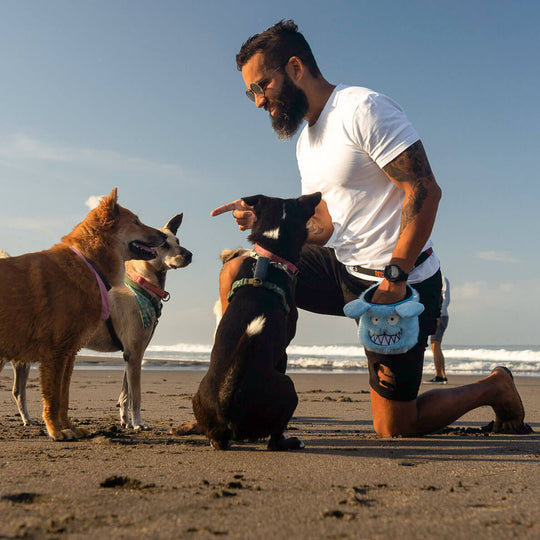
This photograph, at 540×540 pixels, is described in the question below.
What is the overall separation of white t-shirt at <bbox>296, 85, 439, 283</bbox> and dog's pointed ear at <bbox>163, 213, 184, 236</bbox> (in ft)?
8.47

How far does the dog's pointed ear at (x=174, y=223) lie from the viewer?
6.26m

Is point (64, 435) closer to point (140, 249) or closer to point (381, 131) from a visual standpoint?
point (140, 249)

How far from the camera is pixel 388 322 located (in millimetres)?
3363

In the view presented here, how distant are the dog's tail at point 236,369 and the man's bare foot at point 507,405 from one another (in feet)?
6.63

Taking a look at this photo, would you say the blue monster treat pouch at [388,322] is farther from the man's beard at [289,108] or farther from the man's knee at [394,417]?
the man's beard at [289,108]

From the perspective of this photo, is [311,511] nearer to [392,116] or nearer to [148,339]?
[392,116]

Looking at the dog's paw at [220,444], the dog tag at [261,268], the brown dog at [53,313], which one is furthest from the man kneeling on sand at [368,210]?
the dog's paw at [220,444]

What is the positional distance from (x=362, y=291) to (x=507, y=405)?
134 cm

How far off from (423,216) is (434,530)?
6.76 ft

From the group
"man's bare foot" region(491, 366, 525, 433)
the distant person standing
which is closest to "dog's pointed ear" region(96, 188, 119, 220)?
"man's bare foot" region(491, 366, 525, 433)

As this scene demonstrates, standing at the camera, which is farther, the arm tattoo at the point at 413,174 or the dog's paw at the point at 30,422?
the dog's paw at the point at 30,422

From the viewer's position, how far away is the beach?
5.48 feet

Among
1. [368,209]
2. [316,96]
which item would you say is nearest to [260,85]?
[316,96]

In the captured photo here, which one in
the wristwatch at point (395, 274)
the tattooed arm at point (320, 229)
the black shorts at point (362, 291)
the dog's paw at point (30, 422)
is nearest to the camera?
the wristwatch at point (395, 274)
